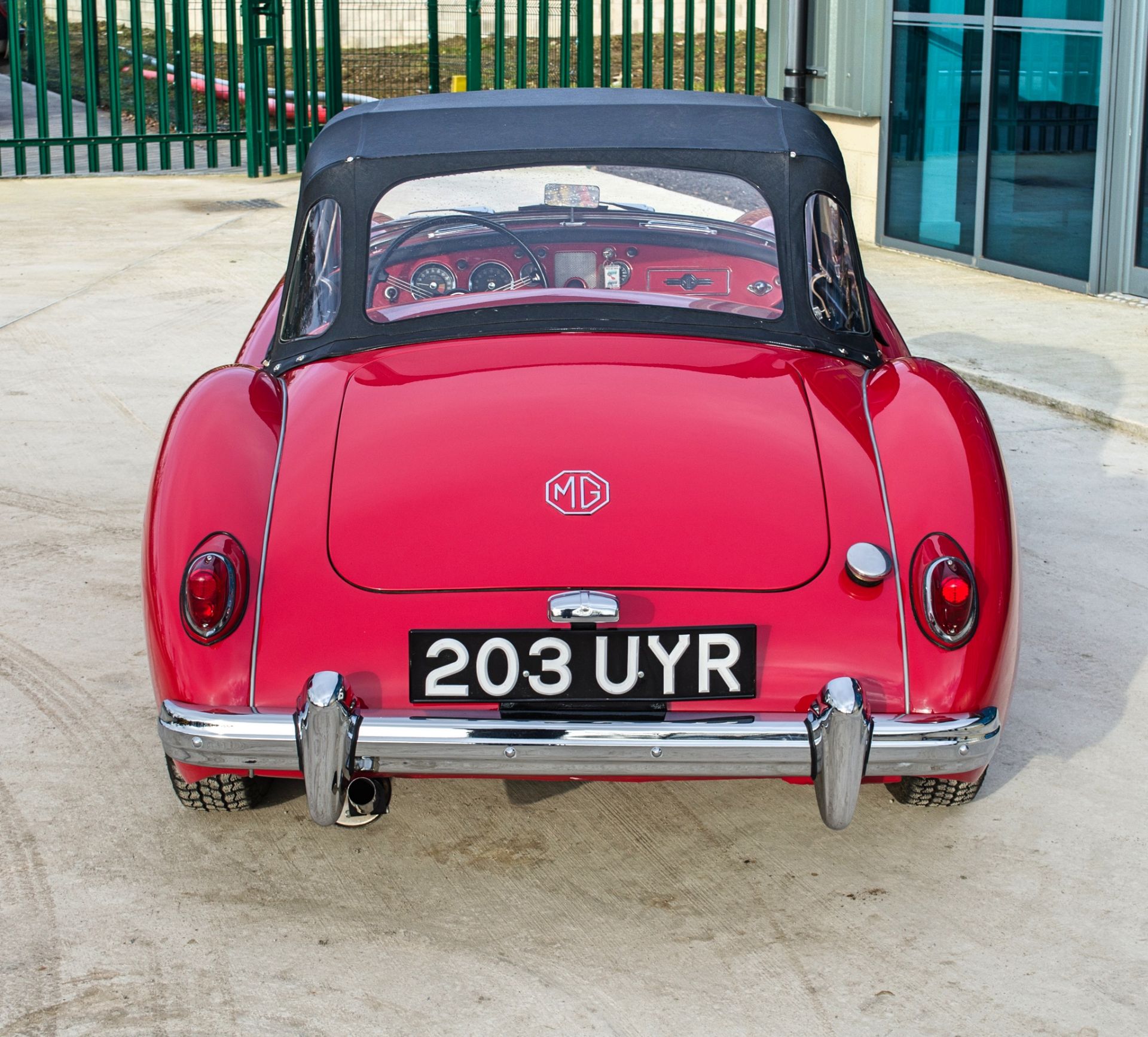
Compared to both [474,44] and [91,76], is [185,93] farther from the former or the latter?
[474,44]

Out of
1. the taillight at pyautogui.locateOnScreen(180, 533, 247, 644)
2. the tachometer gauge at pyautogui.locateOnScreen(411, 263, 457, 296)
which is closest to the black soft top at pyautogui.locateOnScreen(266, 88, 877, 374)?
the tachometer gauge at pyautogui.locateOnScreen(411, 263, 457, 296)

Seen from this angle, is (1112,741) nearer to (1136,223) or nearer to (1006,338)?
(1006,338)

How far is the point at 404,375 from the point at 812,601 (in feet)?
4.15

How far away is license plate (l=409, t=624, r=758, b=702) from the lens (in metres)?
3.07

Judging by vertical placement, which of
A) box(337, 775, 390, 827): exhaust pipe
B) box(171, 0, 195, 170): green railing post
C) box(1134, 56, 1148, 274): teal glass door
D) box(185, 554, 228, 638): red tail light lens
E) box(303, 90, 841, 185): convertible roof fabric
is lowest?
box(337, 775, 390, 827): exhaust pipe

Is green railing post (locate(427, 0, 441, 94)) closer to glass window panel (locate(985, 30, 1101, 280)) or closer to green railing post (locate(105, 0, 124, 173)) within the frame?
green railing post (locate(105, 0, 124, 173))

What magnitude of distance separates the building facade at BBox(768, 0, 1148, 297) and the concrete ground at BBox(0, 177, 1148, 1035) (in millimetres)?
5601

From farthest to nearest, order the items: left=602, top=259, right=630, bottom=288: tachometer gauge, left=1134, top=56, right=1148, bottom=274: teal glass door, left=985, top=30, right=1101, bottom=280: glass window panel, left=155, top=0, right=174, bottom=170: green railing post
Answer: left=155, top=0, right=174, bottom=170: green railing post, left=985, top=30, right=1101, bottom=280: glass window panel, left=1134, top=56, right=1148, bottom=274: teal glass door, left=602, top=259, right=630, bottom=288: tachometer gauge

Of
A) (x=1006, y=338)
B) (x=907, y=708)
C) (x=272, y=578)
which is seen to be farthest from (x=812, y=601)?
(x=1006, y=338)

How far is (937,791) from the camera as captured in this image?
3.66 meters

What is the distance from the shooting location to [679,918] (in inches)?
129

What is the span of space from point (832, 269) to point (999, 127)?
7.66 meters

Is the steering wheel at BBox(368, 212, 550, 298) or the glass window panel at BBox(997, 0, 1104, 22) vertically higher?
the glass window panel at BBox(997, 0, 1104, 22)

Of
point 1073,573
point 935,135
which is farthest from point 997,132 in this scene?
point 1073,573
